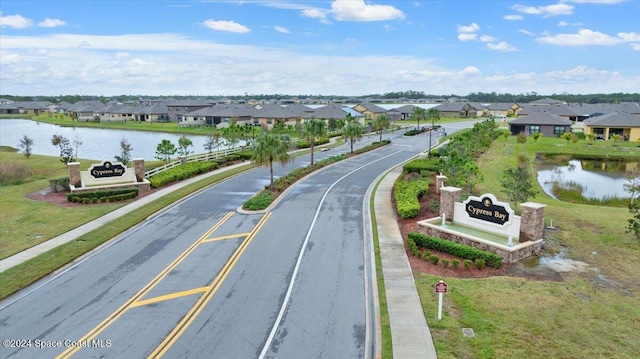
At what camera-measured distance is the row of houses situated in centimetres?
7744

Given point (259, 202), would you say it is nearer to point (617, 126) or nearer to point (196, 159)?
point (196, 159)

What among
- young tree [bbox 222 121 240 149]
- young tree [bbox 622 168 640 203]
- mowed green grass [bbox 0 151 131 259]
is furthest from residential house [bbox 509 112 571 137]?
mowed green grass [bbox 0 151 131 259]

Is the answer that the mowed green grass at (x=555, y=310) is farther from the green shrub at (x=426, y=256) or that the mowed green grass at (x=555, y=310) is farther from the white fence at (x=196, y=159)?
the white fence at (x=196, y=159)

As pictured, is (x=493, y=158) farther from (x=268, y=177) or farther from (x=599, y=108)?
(x=599, y=108)

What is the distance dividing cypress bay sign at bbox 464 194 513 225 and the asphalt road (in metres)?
5.56

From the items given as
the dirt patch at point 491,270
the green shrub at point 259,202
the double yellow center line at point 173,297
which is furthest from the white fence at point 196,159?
the dirt patch at point 491,270

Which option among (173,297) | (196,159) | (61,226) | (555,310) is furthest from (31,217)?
(555,310)

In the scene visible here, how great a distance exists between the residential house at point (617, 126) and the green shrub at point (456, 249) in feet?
225

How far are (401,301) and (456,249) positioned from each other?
5578 millimetres

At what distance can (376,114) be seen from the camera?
4754 inches

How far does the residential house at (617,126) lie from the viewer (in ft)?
238

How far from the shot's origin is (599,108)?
367ft

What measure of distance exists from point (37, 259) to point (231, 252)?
342 inches

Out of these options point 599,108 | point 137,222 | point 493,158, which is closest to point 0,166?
point 137,222
